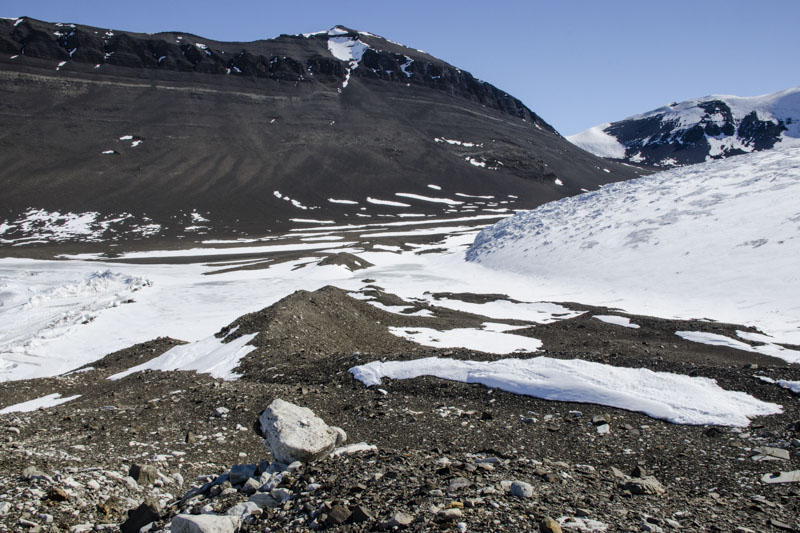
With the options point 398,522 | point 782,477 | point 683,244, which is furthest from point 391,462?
point 683,244

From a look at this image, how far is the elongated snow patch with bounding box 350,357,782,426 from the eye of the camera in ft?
28.8

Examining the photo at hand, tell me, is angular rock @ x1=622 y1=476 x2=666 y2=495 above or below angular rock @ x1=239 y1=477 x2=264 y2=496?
above

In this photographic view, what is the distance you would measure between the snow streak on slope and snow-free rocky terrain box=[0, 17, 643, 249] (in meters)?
59.1

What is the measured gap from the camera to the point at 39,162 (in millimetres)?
112812

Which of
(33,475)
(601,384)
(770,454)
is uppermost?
(33,475)

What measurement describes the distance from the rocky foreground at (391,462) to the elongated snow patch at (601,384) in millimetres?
340

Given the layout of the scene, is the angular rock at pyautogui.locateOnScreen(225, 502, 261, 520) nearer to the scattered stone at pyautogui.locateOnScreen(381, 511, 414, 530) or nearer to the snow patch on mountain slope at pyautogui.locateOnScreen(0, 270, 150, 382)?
the scattered stone at pyautogui.locateOnScreen(381, 511, 414, 530)

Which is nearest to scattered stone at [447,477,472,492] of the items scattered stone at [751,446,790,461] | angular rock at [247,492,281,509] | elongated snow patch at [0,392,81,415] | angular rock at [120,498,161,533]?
angular rock at [247,492,281,509]

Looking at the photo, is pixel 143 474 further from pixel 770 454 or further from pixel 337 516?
pixel 770 454

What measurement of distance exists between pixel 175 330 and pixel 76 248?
59774 mm

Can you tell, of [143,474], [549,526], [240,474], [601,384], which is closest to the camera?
[549,526]

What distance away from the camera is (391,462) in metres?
6.25

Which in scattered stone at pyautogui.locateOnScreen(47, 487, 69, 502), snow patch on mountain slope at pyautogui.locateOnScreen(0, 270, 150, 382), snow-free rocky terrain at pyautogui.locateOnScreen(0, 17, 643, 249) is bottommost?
snow patch on mountain slope at pyautogui.locateOnScreen(0, 270, 150, 382)

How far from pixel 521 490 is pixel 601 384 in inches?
218
